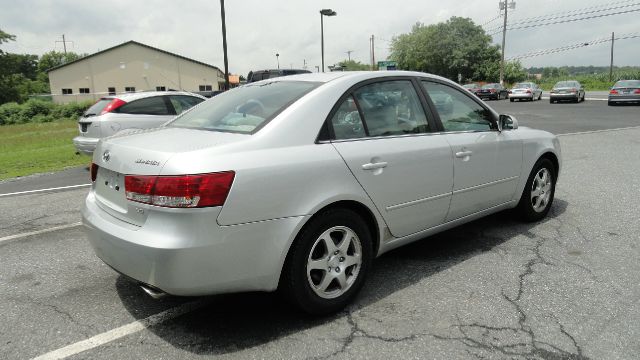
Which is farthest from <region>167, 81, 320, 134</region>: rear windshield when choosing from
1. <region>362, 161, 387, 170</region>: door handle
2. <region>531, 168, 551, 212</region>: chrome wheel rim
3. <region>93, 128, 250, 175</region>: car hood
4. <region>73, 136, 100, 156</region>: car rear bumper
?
<region>73, 136, 100, 156</region>: car rear bumper

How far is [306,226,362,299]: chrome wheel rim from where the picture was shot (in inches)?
114

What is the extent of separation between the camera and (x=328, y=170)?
2.85 meters

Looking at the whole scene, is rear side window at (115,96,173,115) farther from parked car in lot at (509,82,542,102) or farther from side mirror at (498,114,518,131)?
parked car in lot at (509,82,542,102)

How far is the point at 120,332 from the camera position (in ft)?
9.34

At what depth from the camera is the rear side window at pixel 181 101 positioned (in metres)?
9.52

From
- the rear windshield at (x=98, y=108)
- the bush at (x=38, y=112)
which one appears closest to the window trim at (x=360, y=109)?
the rear windshield at (x=98, y=108)

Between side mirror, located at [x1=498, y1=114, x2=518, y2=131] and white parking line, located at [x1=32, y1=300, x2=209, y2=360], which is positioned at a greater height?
side mirror, located at [x1=498, y1=114, x2=518, y2=131]

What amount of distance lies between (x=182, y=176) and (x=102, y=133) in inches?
275

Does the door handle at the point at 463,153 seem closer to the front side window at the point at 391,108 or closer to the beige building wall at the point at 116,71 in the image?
the front side window at the point at 391,108

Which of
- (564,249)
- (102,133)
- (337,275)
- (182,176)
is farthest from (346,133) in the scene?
(102,133)

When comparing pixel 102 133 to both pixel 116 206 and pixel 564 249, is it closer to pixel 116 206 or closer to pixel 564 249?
pixel 116 206

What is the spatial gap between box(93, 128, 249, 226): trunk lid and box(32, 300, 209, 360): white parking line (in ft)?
2.30

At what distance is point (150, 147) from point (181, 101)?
7.36 m

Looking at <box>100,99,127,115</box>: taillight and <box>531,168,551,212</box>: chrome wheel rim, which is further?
<box>100,99,127,115</box>: taillight
